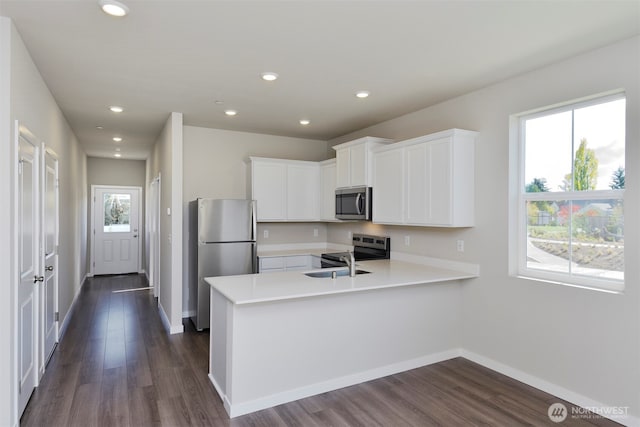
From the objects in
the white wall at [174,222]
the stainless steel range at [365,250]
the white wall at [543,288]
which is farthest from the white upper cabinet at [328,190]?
the white wall at [174,222]

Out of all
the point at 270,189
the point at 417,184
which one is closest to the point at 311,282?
the point at 417,184

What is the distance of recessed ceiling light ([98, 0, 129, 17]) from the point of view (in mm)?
2082

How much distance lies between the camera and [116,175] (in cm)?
857

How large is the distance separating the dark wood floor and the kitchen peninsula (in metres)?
0.12

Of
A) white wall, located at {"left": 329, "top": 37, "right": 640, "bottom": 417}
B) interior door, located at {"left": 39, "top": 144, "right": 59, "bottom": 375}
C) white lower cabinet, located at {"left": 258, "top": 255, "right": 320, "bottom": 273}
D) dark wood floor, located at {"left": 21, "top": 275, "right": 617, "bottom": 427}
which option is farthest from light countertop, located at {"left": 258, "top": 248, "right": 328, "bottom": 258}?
interior door, located at {"left": 39, "top": 144, "right": 59, "bottom": 375}

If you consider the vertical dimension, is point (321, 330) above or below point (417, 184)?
below

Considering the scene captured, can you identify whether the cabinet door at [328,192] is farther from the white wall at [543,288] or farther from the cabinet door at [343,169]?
the white wall at [543,288]

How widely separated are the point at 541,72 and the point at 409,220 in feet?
5.60

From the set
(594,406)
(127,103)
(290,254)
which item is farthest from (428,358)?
(127,103)

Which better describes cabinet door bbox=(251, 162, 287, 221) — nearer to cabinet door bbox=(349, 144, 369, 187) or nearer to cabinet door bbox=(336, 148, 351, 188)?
cabinet door bbox=(336, 148, 351, 188)

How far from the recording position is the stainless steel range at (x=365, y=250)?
470 cm

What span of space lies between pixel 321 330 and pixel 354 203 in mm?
1958

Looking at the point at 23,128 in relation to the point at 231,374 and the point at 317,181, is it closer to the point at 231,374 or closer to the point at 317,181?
the point at 231,374

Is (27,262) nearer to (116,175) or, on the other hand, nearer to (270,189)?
(270,189)
